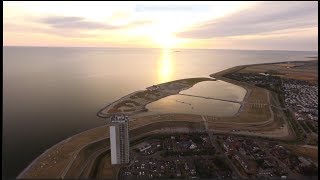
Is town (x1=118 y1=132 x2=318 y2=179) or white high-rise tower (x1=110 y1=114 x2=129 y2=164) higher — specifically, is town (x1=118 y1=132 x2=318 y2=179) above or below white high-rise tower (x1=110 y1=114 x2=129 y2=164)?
below

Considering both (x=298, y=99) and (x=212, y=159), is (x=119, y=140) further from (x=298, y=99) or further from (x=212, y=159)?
(x=298, y=99)

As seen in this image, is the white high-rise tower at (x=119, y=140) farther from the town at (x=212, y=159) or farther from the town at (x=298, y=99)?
the town at (x=298, y=99)

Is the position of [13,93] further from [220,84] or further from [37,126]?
[220,84]

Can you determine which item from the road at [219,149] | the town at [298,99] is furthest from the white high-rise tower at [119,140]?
the town at [298,99]

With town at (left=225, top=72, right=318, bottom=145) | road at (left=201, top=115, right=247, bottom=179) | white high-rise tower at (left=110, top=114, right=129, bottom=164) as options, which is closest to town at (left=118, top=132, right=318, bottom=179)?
road at (left=201, top=115, right=247, bottom=179)

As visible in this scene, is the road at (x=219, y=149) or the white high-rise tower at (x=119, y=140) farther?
the road at (x=219, y=149)

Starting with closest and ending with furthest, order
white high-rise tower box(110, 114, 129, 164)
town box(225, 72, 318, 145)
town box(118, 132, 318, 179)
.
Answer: white high-rise tower box(110, 114, 129, 164) → town box(118, 132, 318, 179) → town box(225, 72, 318, 145)

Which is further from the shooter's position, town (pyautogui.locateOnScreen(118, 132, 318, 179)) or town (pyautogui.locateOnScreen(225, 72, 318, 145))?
town (pyautogui.locateOnScreen(225, 72, 318, 145))

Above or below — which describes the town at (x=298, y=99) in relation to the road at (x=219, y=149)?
above

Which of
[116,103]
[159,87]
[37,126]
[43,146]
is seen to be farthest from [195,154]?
[159,87]

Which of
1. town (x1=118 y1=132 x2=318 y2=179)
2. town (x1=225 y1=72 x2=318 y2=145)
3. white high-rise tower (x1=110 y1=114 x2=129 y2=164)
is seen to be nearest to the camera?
white high-rise tower (x1=110 y1=114 x2=129 y2=164)

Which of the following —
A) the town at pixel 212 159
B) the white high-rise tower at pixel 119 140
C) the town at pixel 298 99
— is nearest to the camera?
the white high-rise tower at pixel 119 140

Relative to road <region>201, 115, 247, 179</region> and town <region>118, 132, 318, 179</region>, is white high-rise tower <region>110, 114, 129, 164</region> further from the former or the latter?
road <region>201, 115, 247, 179</region>

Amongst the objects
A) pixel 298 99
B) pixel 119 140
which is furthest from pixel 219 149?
pixel 298 99
